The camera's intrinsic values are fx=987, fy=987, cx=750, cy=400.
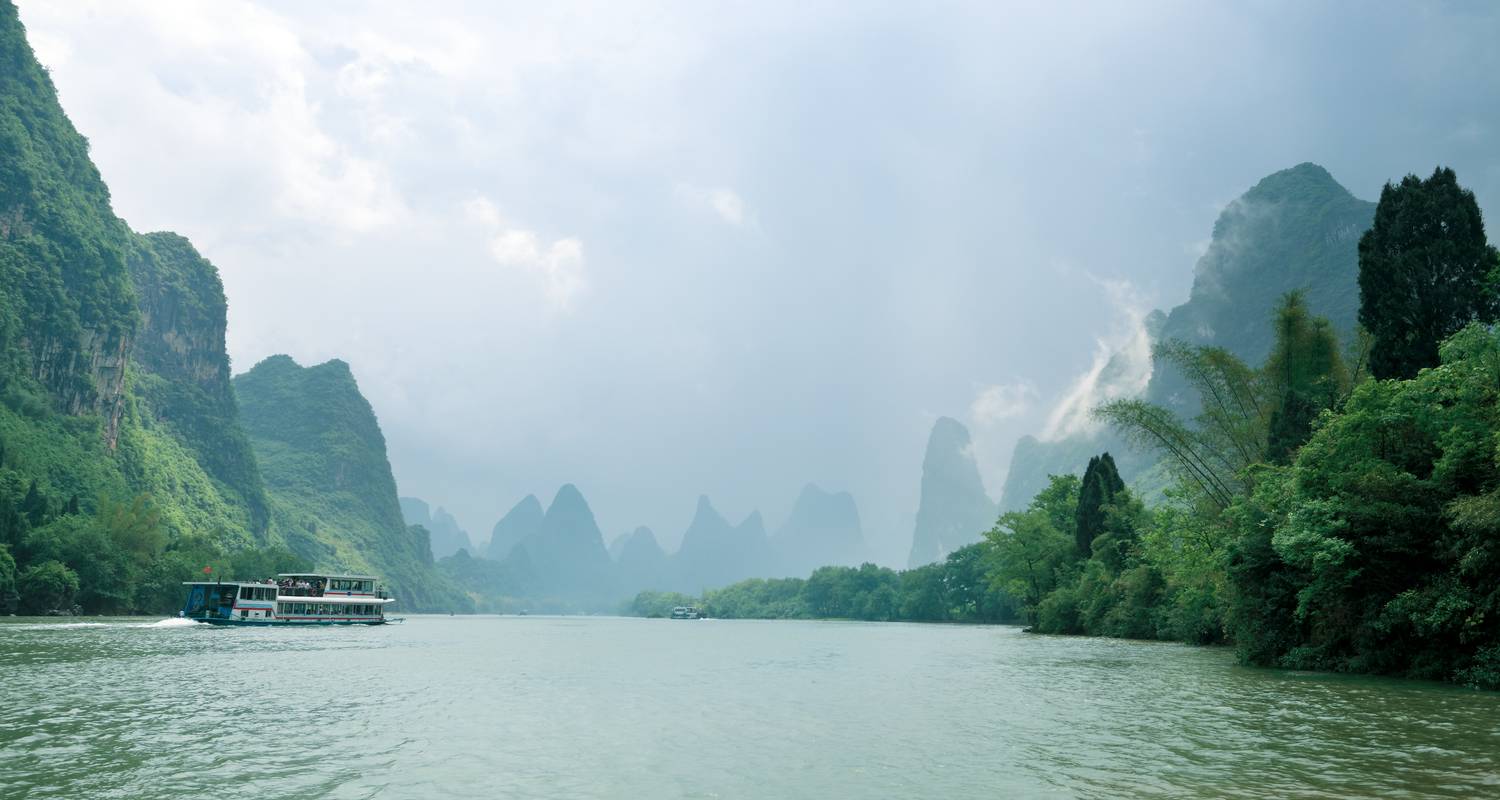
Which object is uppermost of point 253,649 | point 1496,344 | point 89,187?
point 89,187

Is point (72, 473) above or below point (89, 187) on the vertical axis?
below

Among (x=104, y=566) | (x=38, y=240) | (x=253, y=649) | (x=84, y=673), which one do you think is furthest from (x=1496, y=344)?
(x=38, y=240)

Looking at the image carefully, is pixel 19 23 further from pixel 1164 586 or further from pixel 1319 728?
pixel 1319 728

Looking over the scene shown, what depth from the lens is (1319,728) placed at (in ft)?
71.3

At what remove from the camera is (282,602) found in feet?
305

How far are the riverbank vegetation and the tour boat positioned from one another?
2744 inches

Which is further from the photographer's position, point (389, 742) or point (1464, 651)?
point (1464, 651)

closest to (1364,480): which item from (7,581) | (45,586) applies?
(7,581)

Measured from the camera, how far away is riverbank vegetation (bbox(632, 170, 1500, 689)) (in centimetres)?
2991

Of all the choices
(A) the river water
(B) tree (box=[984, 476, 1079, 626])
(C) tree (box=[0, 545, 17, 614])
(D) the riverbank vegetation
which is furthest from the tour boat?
(D) the riverbank vegetation

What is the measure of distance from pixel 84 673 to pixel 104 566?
8153 centimetres

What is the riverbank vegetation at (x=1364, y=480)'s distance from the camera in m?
29.9

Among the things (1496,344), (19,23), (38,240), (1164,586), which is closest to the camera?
(1496,344)

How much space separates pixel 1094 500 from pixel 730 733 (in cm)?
7621
